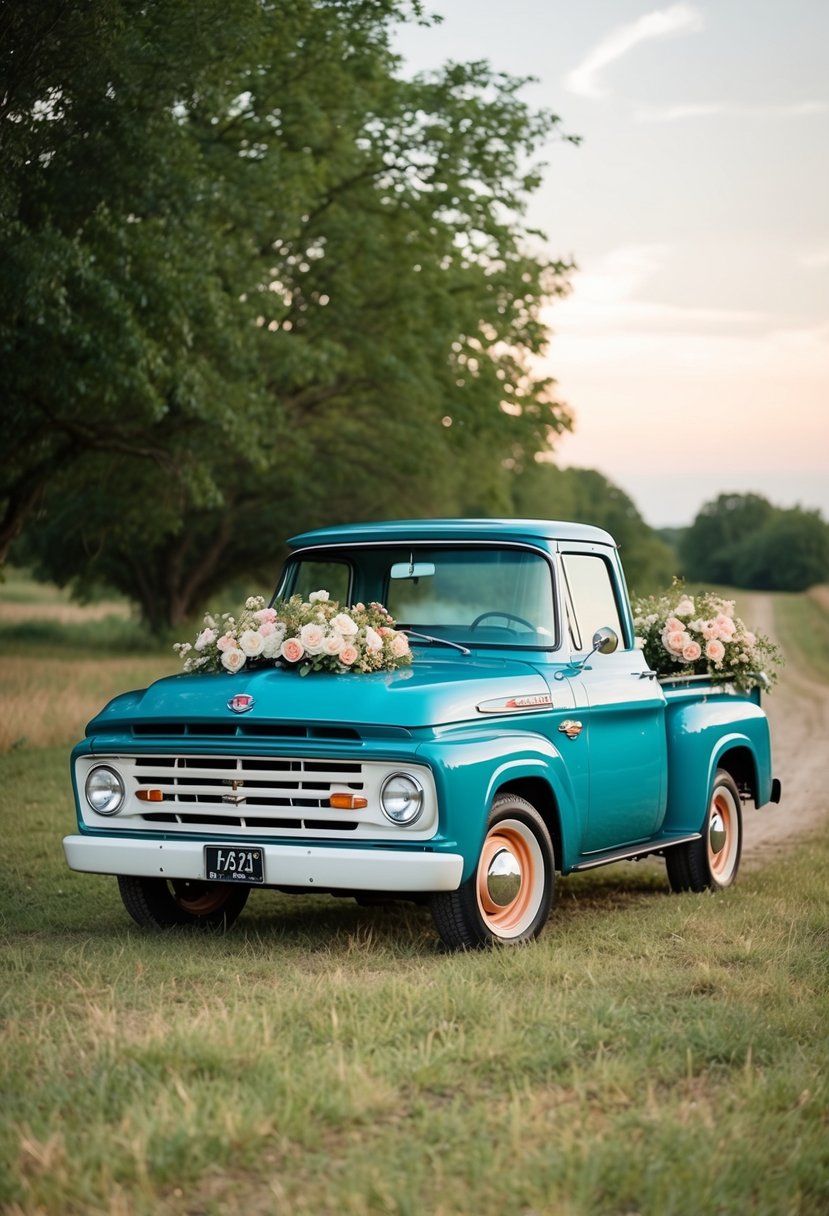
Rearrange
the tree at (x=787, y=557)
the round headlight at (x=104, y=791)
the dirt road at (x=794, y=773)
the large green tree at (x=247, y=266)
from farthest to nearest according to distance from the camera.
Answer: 1. the tree at (x=787, y=557)
2. the large green tree at (x=247, y=266)
3. the dirt road at (x=794, y=773)
4. the round headlight at (x=104, y=791)

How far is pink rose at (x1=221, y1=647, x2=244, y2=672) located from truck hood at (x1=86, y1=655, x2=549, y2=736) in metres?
0.07

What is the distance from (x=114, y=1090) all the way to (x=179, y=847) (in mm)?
2407

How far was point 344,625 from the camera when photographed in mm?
7328

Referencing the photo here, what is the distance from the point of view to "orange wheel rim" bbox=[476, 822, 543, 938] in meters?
7.02

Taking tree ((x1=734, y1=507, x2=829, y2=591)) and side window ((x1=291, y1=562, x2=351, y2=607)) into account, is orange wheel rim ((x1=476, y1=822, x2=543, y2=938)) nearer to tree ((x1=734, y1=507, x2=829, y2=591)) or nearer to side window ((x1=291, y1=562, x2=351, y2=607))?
side window ((x1=291, y1=562, x2=351, y2=607))

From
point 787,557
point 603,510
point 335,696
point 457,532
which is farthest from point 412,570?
point 787,557

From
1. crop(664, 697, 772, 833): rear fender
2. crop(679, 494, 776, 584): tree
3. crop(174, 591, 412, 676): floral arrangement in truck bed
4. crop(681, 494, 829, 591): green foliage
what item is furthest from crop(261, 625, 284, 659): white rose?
crop(679, 494, 776, 584): tree

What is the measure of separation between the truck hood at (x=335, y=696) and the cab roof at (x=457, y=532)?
0.72m

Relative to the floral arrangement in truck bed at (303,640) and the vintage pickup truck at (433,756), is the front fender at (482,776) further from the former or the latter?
the floral arrangement in truck bed at (303,640)

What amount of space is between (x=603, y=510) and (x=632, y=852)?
100m

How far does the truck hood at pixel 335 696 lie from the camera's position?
22.3ft

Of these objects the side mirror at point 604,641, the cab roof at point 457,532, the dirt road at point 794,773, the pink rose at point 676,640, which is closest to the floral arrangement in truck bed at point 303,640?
the cab roof at point 457,532

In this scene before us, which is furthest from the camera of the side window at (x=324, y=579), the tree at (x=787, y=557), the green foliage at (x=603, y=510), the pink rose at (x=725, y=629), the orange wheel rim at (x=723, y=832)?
the tree at (x=787, y=557)

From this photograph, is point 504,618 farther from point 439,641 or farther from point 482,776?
point 482,776
